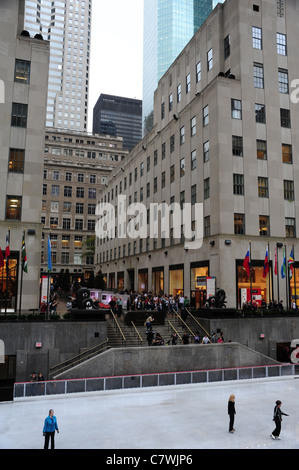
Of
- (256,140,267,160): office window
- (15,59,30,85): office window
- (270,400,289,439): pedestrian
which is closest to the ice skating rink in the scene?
(270,400,289,439): pedestrian

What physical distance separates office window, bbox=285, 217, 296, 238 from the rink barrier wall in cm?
1903

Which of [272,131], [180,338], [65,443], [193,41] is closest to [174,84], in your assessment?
[193,41]

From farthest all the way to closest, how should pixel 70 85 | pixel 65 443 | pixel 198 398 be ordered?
1. pixel 70 85
2. pixel 198 398
3. pixel 65 443

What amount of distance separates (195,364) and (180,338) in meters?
2.98

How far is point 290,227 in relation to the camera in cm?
4000

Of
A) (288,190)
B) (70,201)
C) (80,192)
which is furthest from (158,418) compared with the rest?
(80,192)

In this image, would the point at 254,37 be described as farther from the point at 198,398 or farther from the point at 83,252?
the point at 83,252

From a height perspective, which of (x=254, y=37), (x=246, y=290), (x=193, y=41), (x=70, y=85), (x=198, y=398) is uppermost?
(x=70, y=85)

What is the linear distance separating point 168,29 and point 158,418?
168343mm

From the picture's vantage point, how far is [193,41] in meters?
50.5

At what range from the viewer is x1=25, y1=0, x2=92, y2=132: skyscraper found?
17050 centimetres

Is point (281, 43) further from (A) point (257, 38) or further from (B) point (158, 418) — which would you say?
(B) point (158, 418)

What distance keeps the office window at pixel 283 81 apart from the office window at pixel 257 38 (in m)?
3.61
